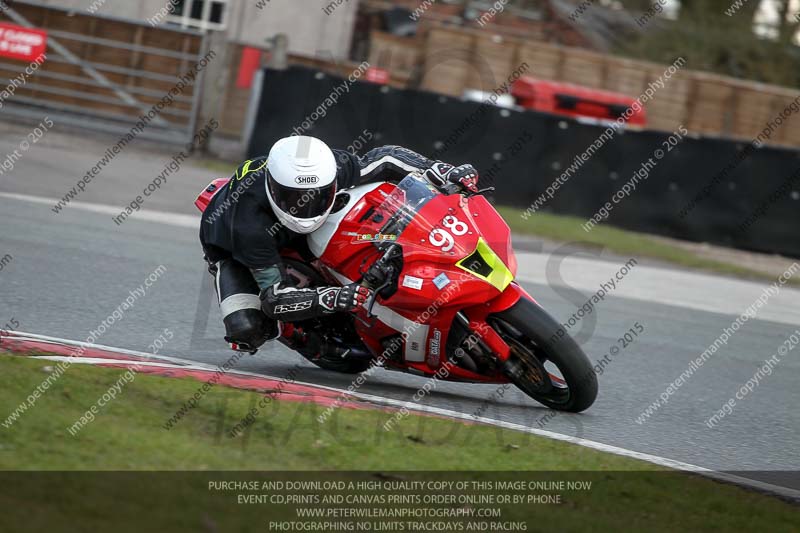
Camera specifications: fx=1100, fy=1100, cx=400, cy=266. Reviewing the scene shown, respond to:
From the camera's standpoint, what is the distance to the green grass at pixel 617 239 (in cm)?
1523

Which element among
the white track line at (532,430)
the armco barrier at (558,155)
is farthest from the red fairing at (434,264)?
the armco barrier at (558,155)

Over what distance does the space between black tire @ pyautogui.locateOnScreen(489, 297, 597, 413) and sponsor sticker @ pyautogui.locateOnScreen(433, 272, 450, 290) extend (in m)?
0.34

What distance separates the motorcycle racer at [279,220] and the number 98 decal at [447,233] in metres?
0.27

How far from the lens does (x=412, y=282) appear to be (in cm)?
594

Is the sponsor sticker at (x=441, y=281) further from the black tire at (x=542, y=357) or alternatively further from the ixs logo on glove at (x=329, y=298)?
the ixs logo on glove at (x=329, y=298)

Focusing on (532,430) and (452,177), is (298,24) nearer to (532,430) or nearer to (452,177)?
(452,177)

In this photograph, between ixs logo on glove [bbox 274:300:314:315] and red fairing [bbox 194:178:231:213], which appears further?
red fairing [bbox 194:178:231:213]

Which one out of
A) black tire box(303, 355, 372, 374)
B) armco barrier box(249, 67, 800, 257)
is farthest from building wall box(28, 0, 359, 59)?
black tire box(303, 355, 372, 374)

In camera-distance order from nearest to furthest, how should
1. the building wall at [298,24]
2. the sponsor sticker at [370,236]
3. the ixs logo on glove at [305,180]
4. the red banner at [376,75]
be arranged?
1. the ixs logo on glove at [305,180]
2. the sponsor sticker at [370,236]
3. the red banner at [376,75]
4. the building wall at [298,24]

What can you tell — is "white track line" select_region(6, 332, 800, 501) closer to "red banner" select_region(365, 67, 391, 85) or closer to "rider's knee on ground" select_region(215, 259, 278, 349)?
"rider's knee on ground" select_region(215, 259, 278, 349)

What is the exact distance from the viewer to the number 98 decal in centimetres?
595

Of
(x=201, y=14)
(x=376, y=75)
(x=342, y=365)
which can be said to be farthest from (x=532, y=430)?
(x=201, y=14)
